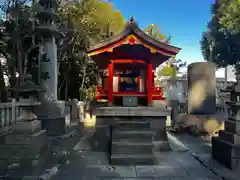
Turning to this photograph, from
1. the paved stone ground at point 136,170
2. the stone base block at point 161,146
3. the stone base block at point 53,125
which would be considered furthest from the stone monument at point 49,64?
the stone base block at point 161,146

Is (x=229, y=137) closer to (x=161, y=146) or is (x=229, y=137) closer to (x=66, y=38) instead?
(x=161, y=146)

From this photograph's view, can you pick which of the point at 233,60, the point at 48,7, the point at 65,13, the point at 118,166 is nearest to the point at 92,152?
the point at 118,166

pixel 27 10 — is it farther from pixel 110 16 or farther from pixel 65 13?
pixel 110 16

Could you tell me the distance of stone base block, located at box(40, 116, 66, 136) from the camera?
10172 millimetres

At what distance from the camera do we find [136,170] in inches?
227

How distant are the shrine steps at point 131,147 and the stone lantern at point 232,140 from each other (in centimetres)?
193

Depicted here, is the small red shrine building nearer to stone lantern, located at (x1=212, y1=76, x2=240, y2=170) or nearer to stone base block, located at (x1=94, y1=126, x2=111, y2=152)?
stone base block, located at (x1=94, y1=126, x2=111, y2=152)

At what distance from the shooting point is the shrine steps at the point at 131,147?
623cm

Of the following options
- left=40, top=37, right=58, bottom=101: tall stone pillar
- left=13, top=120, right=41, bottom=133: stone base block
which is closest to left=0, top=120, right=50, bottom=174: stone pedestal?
left=13, top=120, right=41, bottom=133: stone base block

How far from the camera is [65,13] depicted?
18.2 meters

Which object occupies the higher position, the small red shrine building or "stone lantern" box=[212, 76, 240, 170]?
the small red shrine building

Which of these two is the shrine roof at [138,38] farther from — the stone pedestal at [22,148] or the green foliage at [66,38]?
the green foliage at [66,38]

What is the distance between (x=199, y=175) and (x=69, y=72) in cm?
1765

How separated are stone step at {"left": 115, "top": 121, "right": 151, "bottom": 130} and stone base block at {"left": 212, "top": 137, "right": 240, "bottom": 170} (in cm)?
219
